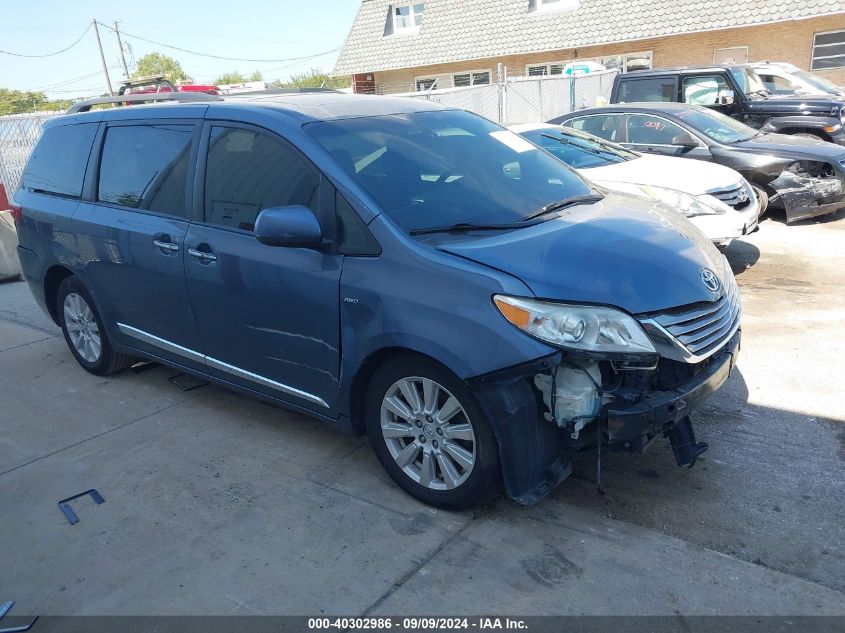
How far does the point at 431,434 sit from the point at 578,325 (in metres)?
0.87


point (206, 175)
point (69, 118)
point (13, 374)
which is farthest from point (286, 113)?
point (13, 374)

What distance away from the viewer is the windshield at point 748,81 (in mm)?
11602

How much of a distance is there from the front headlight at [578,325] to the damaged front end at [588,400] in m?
0.04

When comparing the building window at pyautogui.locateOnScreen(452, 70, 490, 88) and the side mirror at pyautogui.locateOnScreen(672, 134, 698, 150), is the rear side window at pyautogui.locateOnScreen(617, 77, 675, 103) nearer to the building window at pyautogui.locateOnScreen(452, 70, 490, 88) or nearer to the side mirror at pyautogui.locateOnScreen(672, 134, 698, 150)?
the side mirror at pyautogui.locateOnScreen(672, 134, 698, 150)

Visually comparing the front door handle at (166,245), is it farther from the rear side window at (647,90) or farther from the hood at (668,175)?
the rear side window at (647,90)

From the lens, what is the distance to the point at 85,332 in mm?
5512

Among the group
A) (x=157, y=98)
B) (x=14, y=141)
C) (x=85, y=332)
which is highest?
(x=157, y=98)

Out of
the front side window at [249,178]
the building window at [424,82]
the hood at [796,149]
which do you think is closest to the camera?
the front side window at [249,178]

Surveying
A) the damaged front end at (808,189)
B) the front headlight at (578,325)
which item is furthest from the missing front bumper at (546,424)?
the damaged front end at (808,189)

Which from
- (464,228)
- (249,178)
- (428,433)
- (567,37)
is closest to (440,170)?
(464,228)

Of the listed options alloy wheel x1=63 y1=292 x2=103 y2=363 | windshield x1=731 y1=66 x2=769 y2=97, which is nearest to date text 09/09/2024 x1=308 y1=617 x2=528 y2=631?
alloy wheel x1=63 y1=292 x2=103 y2=363

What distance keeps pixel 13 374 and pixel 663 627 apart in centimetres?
523

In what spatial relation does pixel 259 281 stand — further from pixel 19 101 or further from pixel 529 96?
pixel 19 101

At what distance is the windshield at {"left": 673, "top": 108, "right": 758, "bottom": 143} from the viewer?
9.22 metres
